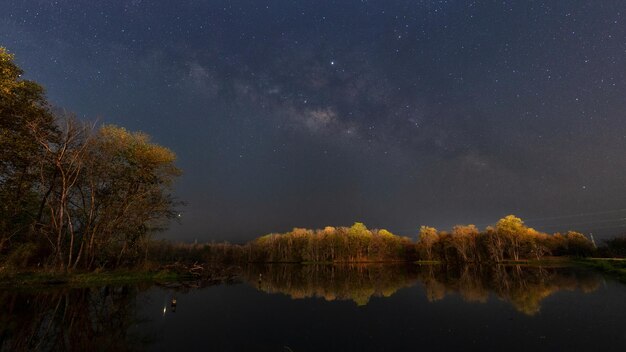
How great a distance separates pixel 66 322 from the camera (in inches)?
505

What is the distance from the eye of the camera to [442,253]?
106 meters

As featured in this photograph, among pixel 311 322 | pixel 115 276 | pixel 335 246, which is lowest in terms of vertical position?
pixel 311 322

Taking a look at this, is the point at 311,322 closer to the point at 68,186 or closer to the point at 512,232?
the point at 68,186

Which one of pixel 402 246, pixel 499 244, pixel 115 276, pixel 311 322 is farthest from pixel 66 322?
pixel 402 246

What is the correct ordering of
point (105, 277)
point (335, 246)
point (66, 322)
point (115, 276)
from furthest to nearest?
point (335, 246) < point (115, 276) < point (105, 277) < point (66, 322)

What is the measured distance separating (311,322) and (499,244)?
306ft

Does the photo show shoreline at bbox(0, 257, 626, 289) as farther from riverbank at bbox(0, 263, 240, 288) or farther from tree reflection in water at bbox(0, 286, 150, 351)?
tree reflection in water at bbox(0, 286, 150, 351)

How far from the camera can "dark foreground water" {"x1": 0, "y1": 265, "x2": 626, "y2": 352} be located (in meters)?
11.1

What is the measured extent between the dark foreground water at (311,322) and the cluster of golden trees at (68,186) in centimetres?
878

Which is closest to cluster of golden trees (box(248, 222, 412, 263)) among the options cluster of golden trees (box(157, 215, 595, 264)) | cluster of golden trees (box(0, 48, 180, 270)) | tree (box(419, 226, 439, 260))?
cluster of golden trees (box(157, 215, 595, 264))

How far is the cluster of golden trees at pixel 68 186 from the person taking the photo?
2320cm

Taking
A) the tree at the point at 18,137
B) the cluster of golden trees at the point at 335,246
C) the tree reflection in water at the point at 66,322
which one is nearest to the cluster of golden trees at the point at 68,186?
the tree at the point at 18,137

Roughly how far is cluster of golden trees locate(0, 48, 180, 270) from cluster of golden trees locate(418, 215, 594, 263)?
304 ft

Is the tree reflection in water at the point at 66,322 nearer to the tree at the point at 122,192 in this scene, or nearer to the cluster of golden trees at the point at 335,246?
the tree at the point at 122,192
